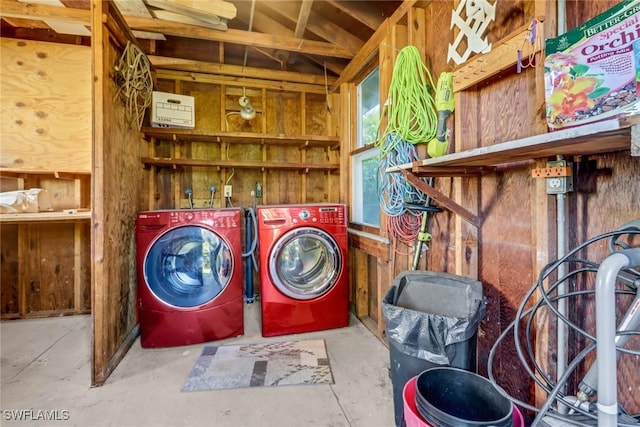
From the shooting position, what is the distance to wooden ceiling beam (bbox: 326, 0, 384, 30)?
85.0 inches

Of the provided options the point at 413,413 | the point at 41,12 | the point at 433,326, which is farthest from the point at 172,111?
the point at 413,413

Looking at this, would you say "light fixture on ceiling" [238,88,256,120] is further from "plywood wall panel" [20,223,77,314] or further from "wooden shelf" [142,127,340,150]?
"plywood wall panel" [20,223,77,314]

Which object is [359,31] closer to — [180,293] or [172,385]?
[180,293]

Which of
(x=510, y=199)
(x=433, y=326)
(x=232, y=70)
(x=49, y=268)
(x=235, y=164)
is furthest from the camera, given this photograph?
(x=232, y=70)

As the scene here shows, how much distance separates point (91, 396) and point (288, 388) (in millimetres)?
1050

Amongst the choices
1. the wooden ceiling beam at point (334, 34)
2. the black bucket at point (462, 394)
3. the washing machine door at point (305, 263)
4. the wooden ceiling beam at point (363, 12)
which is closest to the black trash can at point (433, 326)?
the black bucket at point (462, 394)

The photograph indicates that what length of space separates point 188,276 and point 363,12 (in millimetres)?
2402

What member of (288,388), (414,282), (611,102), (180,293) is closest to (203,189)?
(180,293)

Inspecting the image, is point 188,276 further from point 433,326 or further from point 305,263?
point 433,326

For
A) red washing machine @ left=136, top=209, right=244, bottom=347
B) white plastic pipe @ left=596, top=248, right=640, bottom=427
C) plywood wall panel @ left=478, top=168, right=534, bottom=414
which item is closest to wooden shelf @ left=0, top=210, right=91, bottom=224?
red washing machine @ left=136, top=209, right=244, bottom=347

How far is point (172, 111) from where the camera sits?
8.55ft

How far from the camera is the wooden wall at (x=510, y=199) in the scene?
97 centimetres

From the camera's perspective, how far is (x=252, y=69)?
9.58 ft

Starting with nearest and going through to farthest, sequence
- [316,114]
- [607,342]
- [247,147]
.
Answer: [607,342] < [247,147] < [316,114]
